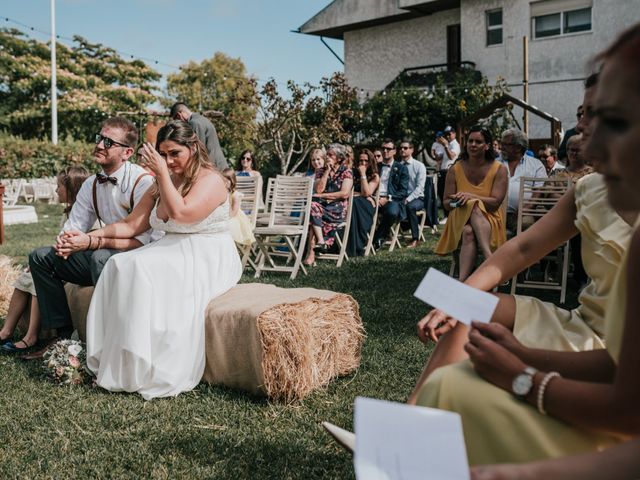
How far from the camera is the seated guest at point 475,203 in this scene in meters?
7.39

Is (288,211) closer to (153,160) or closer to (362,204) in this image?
(362,204)

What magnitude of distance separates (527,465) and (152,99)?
4831cm

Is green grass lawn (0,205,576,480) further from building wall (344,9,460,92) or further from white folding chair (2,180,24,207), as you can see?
building wall (344,9,460,92)

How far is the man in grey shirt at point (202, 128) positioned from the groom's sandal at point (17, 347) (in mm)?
→ 4232

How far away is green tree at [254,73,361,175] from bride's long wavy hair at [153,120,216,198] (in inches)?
668

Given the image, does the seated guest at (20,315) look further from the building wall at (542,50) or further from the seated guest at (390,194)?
the building wall at (542,50)

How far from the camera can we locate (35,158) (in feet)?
98.3

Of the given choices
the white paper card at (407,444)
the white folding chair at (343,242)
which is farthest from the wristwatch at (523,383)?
the white folding chair at (343,242)

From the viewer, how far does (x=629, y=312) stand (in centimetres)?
138

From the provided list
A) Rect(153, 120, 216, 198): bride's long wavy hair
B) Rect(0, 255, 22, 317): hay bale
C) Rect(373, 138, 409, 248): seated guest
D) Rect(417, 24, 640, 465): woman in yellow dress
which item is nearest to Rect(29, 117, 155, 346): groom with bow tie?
Rect(153, 120, 216, 198): bride's long wavy hair

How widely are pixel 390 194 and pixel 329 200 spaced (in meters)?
1.55

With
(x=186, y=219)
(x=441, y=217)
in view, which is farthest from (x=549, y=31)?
Answer: (x=186, y=219)

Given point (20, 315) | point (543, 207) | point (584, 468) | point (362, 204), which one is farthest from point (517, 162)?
point (584, 468)

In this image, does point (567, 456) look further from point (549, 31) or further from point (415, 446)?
point (549, 31)
